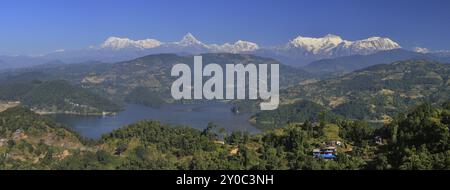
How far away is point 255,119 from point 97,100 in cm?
5493

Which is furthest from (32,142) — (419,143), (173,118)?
(173,118)

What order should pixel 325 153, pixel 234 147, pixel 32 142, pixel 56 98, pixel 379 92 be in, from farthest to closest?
pixel 379 92, pixel 56 98, pixel 32 142, pixel 234 147, pixel 325 153

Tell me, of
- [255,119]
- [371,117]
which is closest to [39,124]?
[255,119]

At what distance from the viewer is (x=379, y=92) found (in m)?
165

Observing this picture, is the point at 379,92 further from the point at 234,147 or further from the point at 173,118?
the point at 234,147

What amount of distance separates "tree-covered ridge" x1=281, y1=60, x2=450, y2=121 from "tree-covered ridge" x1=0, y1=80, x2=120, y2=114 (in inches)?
2251

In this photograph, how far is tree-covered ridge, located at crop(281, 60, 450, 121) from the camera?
14200 centimetres

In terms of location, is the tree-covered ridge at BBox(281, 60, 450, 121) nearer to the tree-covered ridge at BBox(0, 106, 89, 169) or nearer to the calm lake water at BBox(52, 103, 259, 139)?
the calm lake water at BBox(52, 103, 259, 139)

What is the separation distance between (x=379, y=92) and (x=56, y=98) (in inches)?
3793

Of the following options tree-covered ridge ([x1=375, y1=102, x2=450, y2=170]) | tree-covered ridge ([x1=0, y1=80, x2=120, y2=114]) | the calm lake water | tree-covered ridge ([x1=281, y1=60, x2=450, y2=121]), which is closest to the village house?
tree-covered ridge ([x1=375, y1=102, x2=450, y2=170])

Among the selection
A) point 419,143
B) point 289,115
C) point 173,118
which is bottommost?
point 289,115

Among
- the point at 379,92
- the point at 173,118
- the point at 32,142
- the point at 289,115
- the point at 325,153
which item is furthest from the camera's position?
the point at 379,92
